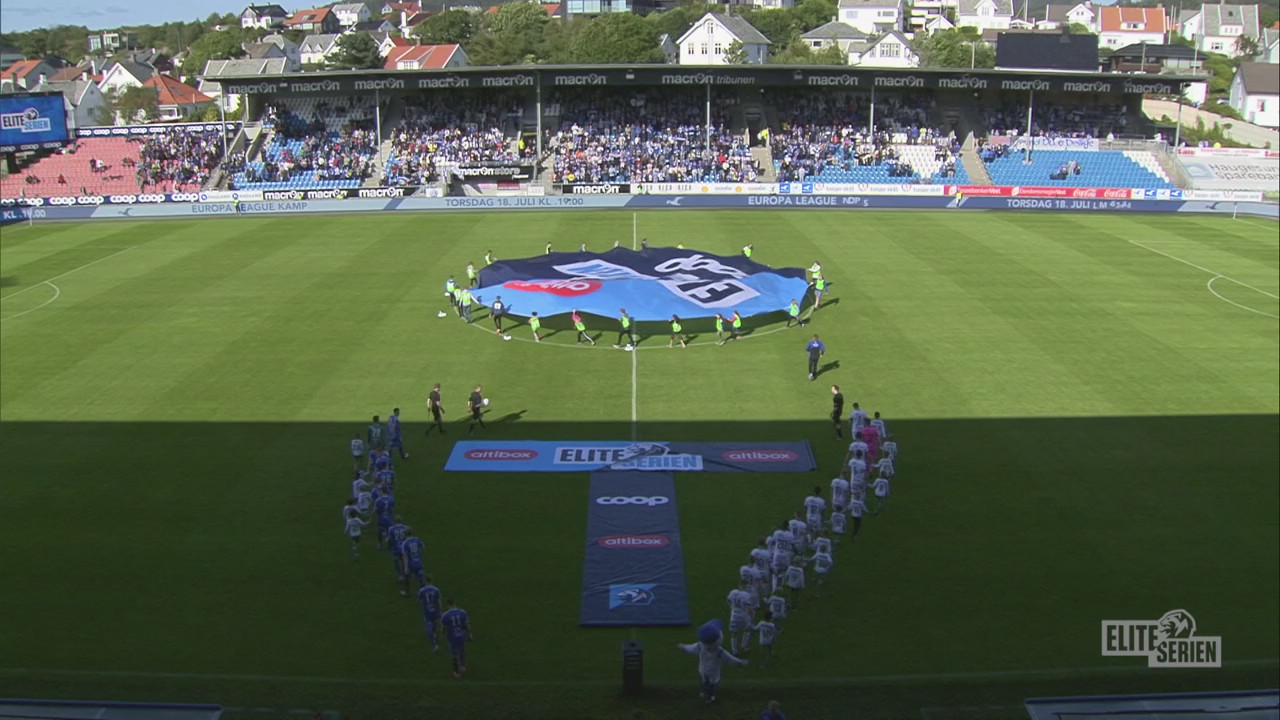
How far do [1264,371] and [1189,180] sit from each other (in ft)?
121

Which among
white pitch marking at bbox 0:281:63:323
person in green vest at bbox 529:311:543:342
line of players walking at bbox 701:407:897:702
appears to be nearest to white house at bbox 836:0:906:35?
white pitch marking at bbox 0:281:63:323

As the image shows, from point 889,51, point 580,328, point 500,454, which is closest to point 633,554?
point 500,454

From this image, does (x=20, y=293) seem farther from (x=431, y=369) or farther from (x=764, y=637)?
(x=764, y=637)

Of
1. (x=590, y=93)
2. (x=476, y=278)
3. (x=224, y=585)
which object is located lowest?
(x=224, y=585)

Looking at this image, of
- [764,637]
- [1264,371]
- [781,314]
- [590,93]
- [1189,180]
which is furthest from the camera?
[590,93]

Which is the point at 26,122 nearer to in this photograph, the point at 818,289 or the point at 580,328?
the point at 580,328

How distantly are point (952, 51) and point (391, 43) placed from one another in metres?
86.2

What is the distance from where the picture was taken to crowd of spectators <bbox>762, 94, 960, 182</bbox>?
6150cm

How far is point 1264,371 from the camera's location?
28.0 m

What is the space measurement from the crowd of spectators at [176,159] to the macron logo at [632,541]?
167 feet

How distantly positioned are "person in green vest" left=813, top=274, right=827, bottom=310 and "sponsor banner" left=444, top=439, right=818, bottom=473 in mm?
11862

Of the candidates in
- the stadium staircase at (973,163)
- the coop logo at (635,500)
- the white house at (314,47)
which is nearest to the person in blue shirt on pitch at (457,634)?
the coop logo at (635,500)

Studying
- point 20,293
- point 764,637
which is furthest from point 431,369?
point 20,293

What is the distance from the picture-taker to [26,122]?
62.4 metres
